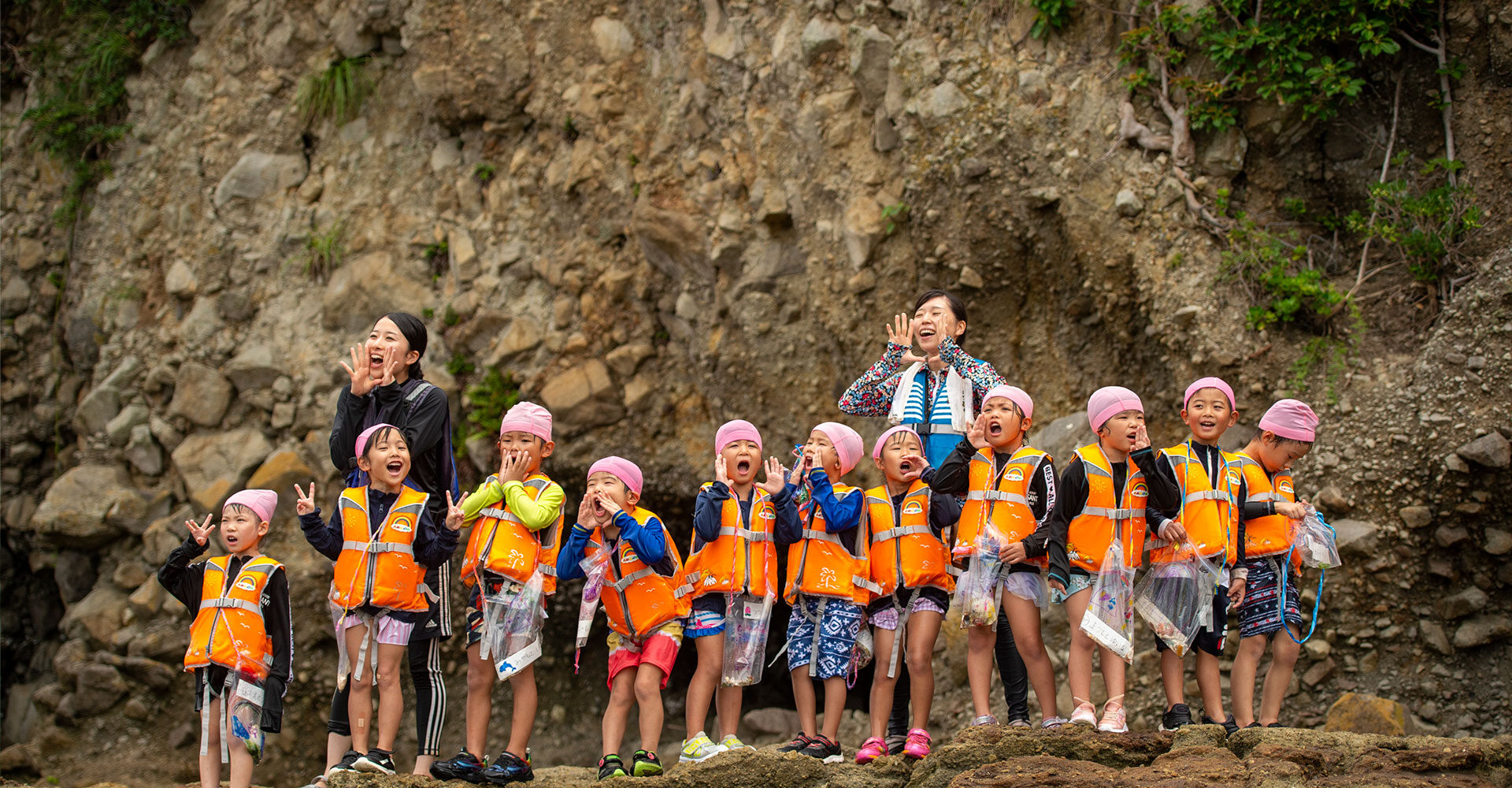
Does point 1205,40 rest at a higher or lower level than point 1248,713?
higher

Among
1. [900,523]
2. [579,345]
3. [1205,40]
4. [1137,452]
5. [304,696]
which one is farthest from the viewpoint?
[579,345]

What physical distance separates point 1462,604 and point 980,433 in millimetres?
3705

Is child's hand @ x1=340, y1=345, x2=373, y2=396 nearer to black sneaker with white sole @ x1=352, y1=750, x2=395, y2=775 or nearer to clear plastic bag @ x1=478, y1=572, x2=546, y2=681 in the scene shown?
clear plastic bag @ x1=478, y1=572, x2=546, y2=681

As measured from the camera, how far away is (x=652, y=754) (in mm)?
5414

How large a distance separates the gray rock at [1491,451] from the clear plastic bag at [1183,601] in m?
2.59

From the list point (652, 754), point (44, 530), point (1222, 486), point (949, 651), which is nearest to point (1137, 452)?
point (1222, 486)

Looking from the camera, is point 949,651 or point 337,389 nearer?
point 949,651

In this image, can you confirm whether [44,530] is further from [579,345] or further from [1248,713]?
[1248,713]

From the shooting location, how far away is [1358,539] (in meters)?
7.09

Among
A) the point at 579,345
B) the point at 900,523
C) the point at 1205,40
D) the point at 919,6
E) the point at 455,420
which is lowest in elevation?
the point at 900,523

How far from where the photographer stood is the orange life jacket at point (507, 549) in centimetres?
542

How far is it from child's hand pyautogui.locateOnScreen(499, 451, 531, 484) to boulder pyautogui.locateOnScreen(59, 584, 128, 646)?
6.81 meters

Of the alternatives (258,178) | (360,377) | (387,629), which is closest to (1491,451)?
(387,629)

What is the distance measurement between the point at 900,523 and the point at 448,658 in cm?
576
